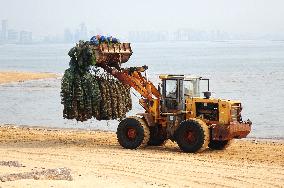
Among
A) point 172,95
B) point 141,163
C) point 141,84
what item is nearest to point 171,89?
point 172,95

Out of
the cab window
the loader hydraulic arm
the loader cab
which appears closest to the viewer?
the loader cab

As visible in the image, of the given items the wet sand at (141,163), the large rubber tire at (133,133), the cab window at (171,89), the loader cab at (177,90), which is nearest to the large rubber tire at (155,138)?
the wet sand at (141,163)

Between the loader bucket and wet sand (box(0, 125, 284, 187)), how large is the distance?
2646 mm

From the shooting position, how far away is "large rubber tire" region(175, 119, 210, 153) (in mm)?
16922

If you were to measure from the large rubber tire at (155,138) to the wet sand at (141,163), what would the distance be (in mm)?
293

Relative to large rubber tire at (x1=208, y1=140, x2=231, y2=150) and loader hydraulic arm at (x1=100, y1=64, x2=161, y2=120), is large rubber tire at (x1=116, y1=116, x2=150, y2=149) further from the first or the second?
large rubber tire at (x1=208, y1=140, x2=231, y2=150)

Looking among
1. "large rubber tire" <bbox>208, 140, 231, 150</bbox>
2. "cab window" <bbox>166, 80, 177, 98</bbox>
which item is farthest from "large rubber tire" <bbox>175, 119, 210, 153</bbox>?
"large rubber tire" <bbox>208, 140, 231, 150</bbox>

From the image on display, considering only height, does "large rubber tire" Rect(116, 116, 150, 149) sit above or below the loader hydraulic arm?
below

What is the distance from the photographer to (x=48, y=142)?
20266 millimetres

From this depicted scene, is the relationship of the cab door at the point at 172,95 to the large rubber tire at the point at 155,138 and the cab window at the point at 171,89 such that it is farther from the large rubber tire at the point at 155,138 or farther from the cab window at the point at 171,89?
the large rubber tire at the point at 155,138

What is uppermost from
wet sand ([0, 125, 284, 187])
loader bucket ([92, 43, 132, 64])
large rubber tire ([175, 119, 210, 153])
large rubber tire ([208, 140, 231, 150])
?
loader bucket ([92, 43, 132, 64])

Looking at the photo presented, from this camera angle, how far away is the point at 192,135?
17219 mm

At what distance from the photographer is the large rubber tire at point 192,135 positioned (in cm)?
1692

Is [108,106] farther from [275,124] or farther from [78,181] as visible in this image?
[275,124]
